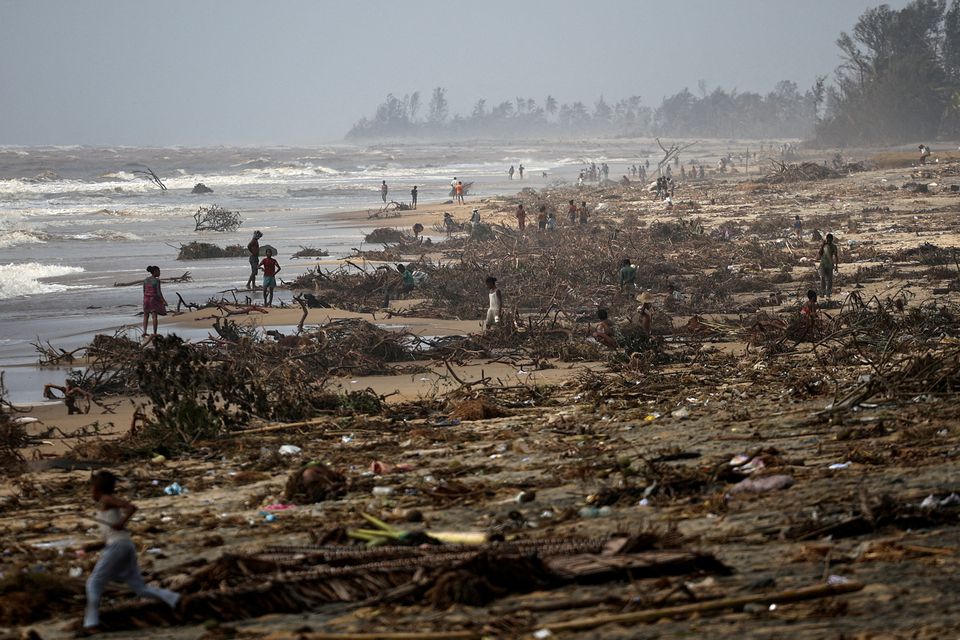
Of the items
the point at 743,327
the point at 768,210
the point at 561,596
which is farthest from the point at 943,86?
the point at 561,596

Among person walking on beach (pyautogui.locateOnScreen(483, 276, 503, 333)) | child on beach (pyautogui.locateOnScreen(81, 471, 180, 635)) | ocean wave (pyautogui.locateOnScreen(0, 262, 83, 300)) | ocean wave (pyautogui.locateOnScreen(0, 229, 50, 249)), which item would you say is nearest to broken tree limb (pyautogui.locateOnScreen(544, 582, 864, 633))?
child on beach (pyautogui.locateOnScreen(81, 471, 180, 635))

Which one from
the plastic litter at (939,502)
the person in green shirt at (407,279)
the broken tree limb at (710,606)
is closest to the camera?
the broken tree limb at (710,606)

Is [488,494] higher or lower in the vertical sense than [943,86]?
lower

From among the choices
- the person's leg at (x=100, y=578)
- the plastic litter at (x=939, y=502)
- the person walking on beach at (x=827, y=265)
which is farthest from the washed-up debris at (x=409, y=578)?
the person walking on beach at (x=827, y=265)

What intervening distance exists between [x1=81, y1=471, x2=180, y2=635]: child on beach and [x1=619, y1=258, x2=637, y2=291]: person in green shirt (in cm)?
A: 1490

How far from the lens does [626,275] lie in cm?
2053

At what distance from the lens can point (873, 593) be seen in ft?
19.0

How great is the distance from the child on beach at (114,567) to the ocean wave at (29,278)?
20589 millimetres

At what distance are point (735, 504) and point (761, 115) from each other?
176649 millimetres

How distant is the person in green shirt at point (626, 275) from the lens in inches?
807

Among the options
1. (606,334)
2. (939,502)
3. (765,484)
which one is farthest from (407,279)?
(939,502)

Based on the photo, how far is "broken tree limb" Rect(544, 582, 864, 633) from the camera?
5586 mm

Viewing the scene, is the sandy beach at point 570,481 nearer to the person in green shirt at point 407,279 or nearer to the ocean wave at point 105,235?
the person in green shirt at point 407,279

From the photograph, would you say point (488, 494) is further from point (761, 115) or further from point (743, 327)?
point (761, 115)
